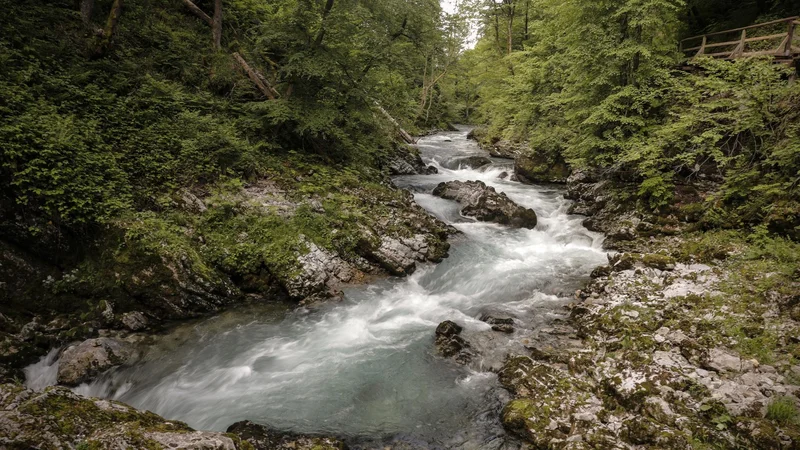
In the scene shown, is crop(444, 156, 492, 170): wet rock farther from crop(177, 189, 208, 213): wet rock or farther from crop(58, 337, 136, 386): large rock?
crop(58, 337, 136, 386): large rock

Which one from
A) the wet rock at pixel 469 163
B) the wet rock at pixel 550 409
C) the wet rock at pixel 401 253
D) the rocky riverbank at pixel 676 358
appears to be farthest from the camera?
the wet rock at pixel 469 163

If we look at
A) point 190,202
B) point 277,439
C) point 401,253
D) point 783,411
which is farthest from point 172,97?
point 783,411

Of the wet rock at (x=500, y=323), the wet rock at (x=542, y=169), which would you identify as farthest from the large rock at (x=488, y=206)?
the wet rock at (x=500, y=323)

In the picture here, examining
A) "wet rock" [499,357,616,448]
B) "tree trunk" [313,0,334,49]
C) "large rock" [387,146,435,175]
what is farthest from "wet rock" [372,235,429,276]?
"large rock" [387,146,435,175]

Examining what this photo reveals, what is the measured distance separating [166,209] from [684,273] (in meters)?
11.7

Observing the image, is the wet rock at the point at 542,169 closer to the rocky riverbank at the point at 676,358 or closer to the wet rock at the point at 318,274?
the rocky riverbank at the point at 676,358

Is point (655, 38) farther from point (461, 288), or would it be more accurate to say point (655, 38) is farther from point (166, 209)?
point (166, 209)

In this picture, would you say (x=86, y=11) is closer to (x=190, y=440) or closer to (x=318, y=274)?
(x=318, y=274)

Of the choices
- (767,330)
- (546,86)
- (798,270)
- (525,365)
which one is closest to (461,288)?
(525,365)

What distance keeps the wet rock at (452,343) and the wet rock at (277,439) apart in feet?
9.15

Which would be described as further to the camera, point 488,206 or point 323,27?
point 488,206

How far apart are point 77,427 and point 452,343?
18.7 ft

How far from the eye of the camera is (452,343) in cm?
743

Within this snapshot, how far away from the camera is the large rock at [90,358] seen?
20.1 feet
